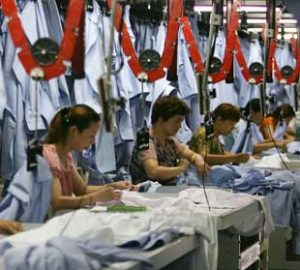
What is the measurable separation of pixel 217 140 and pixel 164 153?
3.75 feet

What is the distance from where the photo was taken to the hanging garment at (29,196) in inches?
120

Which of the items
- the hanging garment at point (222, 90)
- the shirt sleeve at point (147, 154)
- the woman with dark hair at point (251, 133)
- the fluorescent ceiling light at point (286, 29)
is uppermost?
the fluorescent ceiling light at point (286, 29)

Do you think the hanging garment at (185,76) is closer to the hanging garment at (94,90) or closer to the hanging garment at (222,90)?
the hanging garment at (222,90)

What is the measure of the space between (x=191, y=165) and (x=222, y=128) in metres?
0.92

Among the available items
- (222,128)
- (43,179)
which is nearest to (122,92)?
(222,128)

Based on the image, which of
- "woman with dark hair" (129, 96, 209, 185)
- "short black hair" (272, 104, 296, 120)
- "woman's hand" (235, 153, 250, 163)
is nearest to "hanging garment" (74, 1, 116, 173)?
"woman with dark hair" (129, 96, 209, 185)

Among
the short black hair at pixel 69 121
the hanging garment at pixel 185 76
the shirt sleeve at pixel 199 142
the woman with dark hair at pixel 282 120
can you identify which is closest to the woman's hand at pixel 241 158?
the shirt sleeve at pixel 199 142

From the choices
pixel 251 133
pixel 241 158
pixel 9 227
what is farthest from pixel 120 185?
pixel 251 133

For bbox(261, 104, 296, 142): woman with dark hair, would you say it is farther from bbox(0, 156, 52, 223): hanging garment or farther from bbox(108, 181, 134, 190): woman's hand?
bbox(0, 156, 52, 223): hanging garment

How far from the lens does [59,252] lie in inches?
88.2

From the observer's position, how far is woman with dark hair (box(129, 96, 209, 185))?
463 cm

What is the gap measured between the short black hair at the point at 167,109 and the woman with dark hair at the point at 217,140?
59 cm

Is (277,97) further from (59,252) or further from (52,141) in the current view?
(59,252)

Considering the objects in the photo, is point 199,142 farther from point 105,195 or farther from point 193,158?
point 105,195
